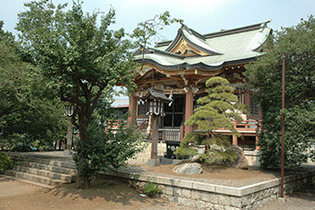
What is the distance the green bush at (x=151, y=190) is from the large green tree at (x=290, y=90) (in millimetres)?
4705

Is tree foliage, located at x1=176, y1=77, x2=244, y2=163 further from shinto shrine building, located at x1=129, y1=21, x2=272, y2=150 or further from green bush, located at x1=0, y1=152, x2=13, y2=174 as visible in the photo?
green bush, located at x1=0, y1=152, x2=13, y2=174

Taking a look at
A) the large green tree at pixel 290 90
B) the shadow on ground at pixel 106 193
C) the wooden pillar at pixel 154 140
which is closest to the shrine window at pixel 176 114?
the wooden pillar at pixel 154 140

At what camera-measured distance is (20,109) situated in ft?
38.9

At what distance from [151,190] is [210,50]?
12364mm

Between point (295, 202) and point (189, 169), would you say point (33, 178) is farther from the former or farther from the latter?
point (295, 202)

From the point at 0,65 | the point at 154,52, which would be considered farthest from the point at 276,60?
the point at 0,65

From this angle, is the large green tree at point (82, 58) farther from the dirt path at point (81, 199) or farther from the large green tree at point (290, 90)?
the large green tree at point (290, 90)

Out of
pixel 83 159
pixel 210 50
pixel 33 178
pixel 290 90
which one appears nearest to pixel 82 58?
pixel 83 159

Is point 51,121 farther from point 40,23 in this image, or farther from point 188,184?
point 188,184

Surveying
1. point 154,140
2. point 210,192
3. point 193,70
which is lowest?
Result: point 210,192

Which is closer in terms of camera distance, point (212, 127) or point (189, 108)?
point (212, 127)

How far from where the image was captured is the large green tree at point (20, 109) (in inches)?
413

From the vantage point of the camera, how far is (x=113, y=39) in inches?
324

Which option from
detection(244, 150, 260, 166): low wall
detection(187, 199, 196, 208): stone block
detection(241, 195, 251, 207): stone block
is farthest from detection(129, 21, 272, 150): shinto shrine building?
detection(187, 199, 196, 208): stone block
